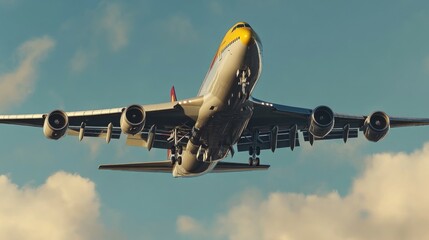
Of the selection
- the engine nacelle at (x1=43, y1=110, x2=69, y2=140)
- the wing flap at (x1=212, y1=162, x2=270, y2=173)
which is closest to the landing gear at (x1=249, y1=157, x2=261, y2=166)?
the wing flap at (x1=212, y1=162, x2=270, y2=173)

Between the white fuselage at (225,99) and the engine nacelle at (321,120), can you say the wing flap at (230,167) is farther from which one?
the engine nacelle at (321,120)

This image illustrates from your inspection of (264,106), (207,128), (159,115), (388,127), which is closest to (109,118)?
(159,115)

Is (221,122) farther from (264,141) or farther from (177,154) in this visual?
(264,141)

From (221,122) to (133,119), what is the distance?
489 centimetres

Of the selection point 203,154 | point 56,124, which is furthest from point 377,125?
point 56,124

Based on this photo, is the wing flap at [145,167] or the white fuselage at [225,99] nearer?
the white fuselage at [225,99]

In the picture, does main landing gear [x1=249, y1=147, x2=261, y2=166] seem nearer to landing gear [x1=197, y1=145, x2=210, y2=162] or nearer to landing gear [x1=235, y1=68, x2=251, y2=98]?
landing gear [x1=197, y1=145, x2=210, y2=162]

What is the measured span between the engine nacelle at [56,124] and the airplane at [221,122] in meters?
0.06

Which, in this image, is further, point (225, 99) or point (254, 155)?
point (254, 155)

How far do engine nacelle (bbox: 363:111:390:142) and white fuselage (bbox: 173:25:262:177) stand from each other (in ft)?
26.2

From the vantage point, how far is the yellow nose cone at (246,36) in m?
34.5

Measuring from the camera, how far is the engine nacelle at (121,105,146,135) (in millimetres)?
38222

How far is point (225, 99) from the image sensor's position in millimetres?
36469

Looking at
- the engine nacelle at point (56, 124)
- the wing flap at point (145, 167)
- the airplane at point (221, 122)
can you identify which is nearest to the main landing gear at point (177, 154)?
the airplane at point (221, 122)
